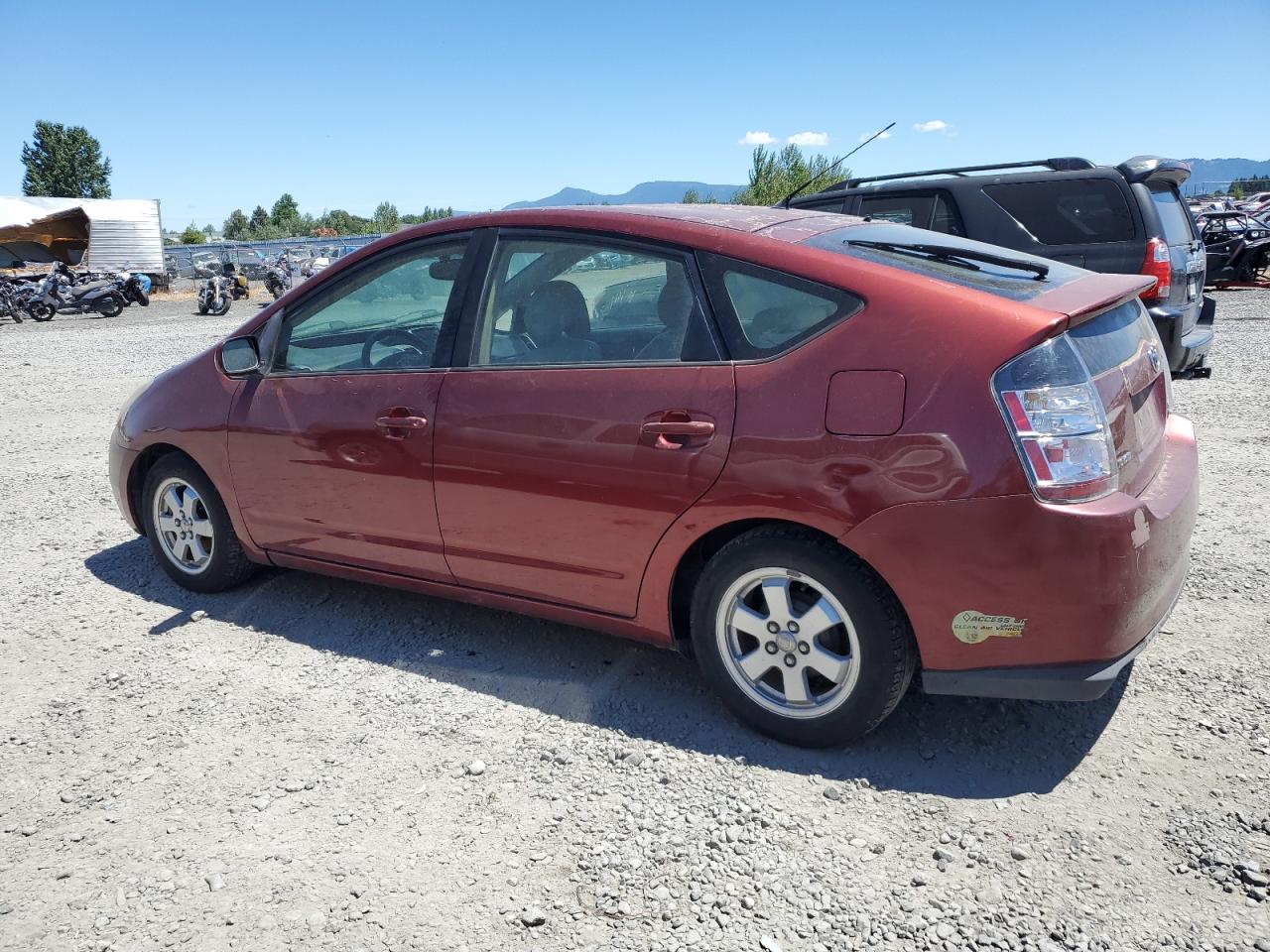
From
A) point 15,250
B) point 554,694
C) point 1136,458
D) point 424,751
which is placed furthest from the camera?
point 15,250

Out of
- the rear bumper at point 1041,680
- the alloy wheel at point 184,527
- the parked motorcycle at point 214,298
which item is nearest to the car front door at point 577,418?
the rear bumper at point 1041,680

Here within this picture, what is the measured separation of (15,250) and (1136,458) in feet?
136

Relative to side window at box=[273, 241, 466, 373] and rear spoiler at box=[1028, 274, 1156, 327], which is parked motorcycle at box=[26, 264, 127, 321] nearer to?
side window at box=[273, 241, 466, 373]

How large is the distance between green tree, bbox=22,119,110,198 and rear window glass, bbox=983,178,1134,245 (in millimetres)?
81917

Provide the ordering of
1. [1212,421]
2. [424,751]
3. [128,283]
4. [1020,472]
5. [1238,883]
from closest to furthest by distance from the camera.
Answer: [1238,883]
[1020,472]
[424,751]
[1212,421]
[128,283]

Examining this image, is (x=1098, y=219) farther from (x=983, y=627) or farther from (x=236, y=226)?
(x=236, y=226)

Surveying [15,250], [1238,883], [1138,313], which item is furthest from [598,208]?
[15,250]

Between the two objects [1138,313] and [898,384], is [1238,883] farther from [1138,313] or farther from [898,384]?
[1138,313]

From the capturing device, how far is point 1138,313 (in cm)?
334

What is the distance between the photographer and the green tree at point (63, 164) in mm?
74562

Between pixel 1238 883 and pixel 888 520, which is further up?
pixel 888 520

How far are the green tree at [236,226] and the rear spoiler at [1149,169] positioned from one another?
3203 inches

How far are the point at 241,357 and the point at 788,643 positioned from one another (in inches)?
106

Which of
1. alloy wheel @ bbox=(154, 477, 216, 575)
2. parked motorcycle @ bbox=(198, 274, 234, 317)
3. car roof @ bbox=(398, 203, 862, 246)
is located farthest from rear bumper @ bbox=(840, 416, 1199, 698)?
parked motorcycle @ bbox=(198, 274, 234, 317)
